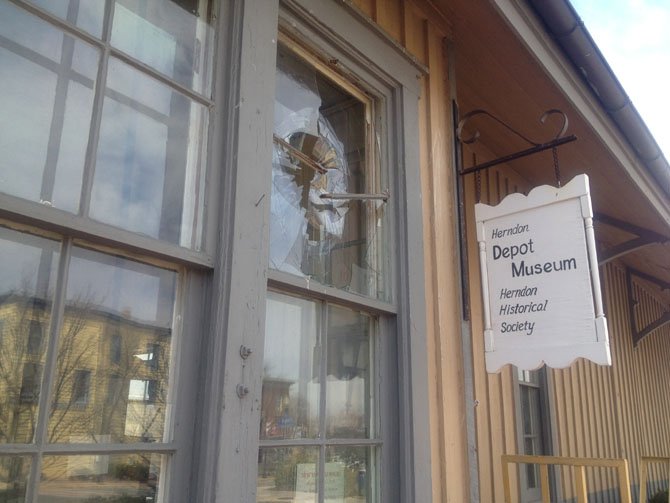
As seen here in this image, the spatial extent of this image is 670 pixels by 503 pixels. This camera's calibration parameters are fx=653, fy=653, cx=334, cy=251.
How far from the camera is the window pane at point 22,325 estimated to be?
139 centimetres

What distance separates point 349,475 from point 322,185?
3.58ft

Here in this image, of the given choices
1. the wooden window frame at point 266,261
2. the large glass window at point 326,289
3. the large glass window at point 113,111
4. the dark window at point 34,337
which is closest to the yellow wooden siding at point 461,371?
the wooden window frame at point 266,261

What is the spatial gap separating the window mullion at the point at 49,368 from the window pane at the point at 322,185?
0.76 meters

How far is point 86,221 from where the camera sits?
5.08 feet

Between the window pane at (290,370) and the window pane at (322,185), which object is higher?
the window pane at (322,185)

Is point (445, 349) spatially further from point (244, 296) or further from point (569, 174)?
point (569, 174)

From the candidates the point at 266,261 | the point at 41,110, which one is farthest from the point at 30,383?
the point at 266,261

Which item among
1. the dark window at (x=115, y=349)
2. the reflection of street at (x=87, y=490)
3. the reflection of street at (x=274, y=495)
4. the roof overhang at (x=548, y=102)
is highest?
the roof overhang at (x=548, y=102)

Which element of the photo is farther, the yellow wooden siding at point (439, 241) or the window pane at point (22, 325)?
the yellow wooden siding at point (439, 241)

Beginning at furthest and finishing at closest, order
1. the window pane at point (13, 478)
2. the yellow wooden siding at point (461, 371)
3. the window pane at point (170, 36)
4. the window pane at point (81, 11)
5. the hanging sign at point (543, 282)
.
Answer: the yellow wooden siding at point (461, 371)
the hanging sign at point (543, 282)
the window pane at point (170, 36)
the window pane at point (81, 11)
the window pane at point (13, 478)

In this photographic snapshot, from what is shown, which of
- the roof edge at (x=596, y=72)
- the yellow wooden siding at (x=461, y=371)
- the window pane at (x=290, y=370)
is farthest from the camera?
the roof edge at (x=596, y=72)

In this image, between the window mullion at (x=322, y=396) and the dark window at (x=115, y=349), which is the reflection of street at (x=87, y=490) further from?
the window mullion at (x=322, y=396)

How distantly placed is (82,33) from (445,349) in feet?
6.17

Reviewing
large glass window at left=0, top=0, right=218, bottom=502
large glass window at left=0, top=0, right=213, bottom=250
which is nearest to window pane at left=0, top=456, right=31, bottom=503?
large glass window at left=0, top=0, right=218, bottom=502
